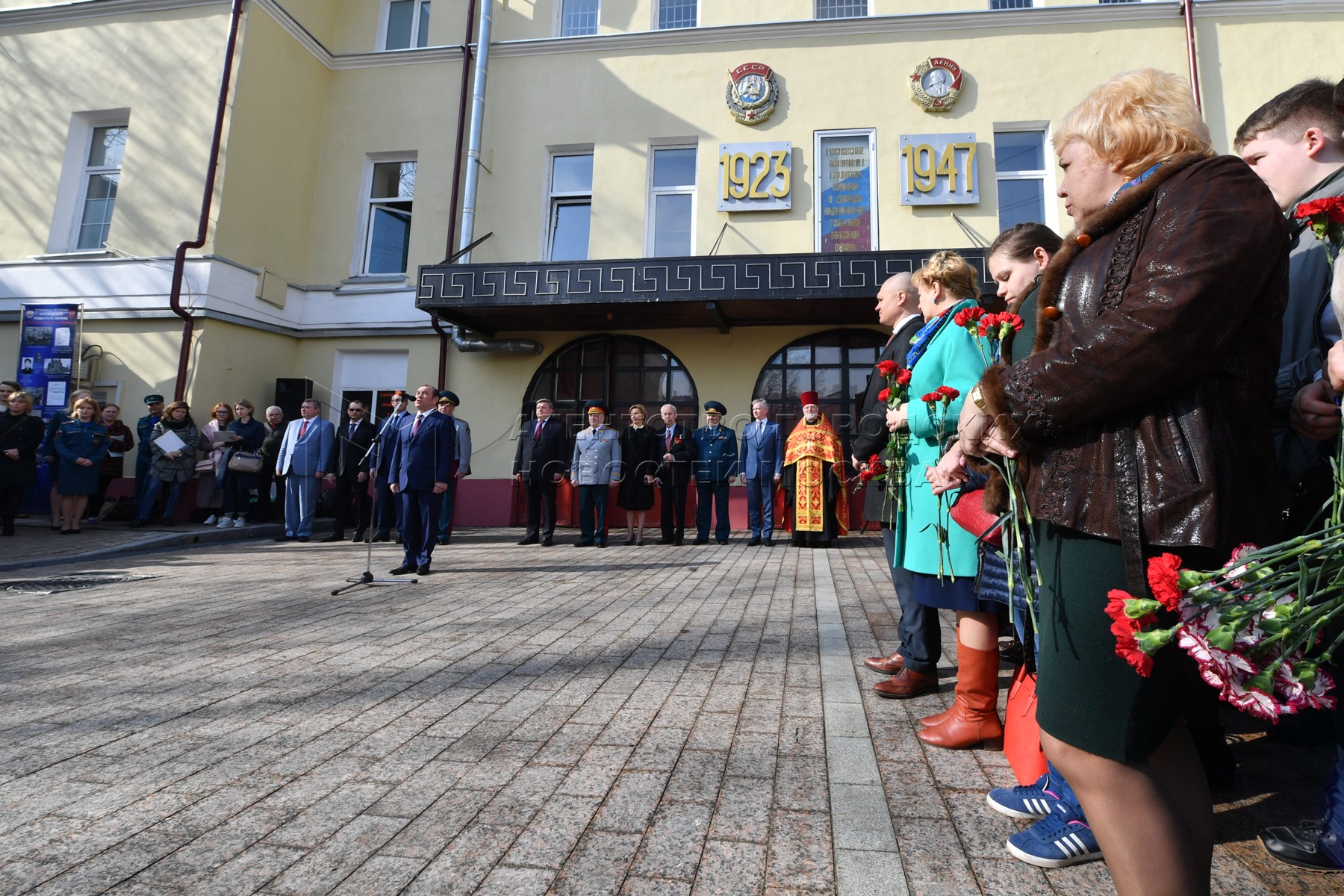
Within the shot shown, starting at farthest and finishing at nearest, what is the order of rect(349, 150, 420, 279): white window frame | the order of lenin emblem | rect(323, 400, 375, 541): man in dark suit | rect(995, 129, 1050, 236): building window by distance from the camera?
rect(349, 150, 420, 279): white window frame, the order of lenin emblem, rect(995, 129, 1050, 236): building window, rect(323, 400, 375, 541): man in dark suit

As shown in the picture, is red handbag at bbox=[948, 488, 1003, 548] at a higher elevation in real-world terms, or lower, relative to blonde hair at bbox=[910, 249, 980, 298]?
lower

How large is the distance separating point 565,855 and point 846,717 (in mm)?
1404

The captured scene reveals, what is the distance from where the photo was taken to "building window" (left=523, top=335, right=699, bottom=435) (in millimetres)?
12305

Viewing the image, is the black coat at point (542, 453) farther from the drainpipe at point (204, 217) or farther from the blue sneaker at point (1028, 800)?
the blue sneaker at point (1028, 800)

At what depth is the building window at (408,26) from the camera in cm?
1430

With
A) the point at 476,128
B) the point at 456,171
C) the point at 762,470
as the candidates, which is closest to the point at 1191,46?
the point at 762,470

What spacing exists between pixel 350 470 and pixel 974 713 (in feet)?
32.9

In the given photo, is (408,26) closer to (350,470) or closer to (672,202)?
(672,202)

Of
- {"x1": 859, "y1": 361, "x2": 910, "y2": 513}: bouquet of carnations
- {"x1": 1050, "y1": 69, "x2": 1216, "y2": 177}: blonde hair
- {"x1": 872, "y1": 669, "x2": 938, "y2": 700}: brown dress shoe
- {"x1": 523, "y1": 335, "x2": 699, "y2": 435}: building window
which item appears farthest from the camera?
{"x1": 523, "y1": 335, "x2": 699, "y2": 435}: building window

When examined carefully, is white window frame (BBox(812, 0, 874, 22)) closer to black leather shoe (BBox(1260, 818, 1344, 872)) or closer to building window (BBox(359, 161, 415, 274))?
building window (BBox(359, 161, 415, 274))

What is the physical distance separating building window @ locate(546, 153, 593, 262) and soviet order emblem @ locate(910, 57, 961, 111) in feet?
19.8

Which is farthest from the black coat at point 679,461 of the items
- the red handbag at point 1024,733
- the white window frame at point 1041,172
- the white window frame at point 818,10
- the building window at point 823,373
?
the white window frame at point 818,10

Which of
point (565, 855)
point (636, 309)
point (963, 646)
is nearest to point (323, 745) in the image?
point (565, 855)

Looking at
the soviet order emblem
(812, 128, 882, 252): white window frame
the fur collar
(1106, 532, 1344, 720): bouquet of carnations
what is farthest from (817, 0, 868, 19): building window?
(1106, 532, 1344, 720): bouquet of carnations
